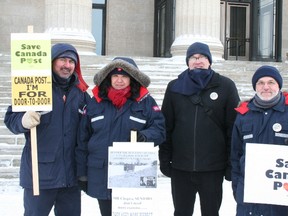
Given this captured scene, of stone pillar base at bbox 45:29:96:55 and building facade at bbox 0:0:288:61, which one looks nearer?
stone pillar base at bbox 45:29:96:55

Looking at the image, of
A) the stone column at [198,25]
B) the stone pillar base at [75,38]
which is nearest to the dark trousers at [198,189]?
the stone pillar base at [75,38]

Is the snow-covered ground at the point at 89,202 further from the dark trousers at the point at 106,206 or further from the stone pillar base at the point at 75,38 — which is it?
the stone pillar base at the point at 75,38

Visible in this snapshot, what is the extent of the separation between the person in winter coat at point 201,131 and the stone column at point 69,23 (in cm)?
916

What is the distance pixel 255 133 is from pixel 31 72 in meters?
1.92

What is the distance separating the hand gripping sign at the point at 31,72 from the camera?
3.92m

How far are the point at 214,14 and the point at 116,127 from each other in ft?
35.7

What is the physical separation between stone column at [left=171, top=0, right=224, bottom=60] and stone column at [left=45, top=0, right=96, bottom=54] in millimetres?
2785

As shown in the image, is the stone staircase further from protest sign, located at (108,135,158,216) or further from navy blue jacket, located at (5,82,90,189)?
protest sign, located at (108,135,158,216)

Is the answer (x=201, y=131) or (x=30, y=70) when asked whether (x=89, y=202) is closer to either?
(x=201, y=131)

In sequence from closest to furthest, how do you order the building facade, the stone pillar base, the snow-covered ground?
the snow-covered ground → the stone pillar base → the building facade

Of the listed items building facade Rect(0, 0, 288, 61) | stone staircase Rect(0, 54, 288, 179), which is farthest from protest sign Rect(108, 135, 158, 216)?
building facade Rect(0, 0, 288, 61)

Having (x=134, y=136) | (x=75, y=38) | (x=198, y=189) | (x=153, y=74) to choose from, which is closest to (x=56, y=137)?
(x=134, y=136)

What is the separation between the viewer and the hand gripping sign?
392cm

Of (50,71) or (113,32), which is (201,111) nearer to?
(50,71)
